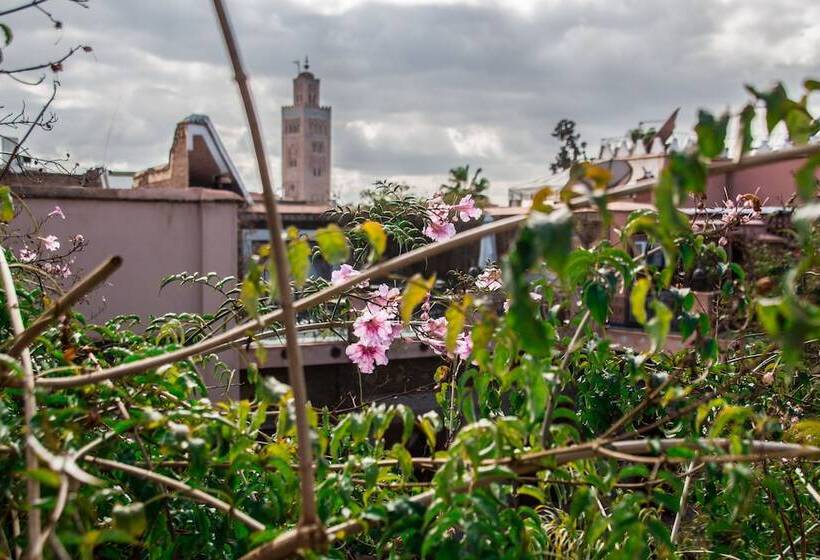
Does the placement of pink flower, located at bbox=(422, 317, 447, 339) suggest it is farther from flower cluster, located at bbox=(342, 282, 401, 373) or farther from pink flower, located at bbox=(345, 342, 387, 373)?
pink flower, located at bbox=(345, 342, 387, 373)

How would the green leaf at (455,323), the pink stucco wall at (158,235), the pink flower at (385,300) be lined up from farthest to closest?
the pink stucco wall at (158,235) < the pink flower at (385,300) < the green leaf at (455,323)

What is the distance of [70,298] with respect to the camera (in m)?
1.25

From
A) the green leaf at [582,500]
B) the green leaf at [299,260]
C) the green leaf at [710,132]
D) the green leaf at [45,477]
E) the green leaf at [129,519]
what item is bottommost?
the green leaf at [582,500]

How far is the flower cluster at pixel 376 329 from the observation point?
2.58 metres

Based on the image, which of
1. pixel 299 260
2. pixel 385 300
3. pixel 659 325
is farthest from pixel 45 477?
pixel 385 300

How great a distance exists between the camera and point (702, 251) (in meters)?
1.85

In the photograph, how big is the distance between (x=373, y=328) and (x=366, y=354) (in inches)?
5.1

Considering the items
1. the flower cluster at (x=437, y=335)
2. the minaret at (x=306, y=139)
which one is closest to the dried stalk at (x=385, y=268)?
the flower cluster at (x=437, y=335)

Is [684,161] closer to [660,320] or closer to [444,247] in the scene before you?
[660,320]

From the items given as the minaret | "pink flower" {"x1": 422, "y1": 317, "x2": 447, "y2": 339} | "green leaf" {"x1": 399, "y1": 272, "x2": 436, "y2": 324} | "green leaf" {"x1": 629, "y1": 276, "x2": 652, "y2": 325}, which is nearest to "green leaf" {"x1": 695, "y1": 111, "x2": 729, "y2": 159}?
"green leaf" {"x1": 629, "y1": 276, "x2": 652, "y2": 325}

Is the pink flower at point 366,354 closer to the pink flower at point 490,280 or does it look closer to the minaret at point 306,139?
the pink flower at point 490,280

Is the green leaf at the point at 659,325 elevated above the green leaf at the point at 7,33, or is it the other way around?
the green leaf at the point at 7,33

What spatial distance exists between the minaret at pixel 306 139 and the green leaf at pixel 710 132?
97.7m

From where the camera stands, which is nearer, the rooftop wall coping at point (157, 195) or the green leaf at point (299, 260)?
the green leaf at point (299, 260)
